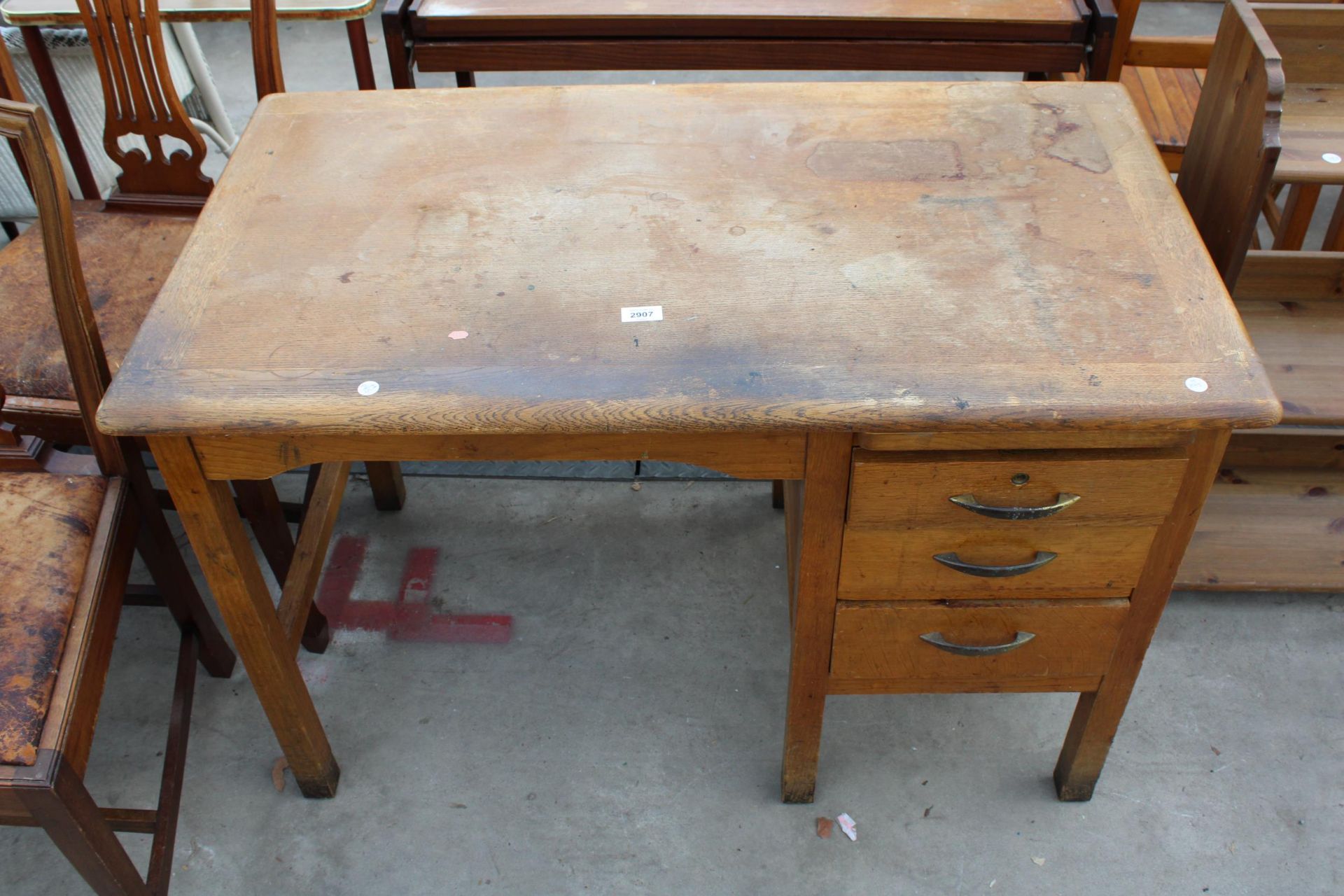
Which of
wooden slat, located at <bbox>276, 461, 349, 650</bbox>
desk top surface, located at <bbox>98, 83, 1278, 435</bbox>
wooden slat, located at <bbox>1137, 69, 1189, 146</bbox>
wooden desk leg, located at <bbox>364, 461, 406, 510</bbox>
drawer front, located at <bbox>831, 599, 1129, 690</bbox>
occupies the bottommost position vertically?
wooden desk leg, located at <bbox>364, 461, 406, 510</bbox>

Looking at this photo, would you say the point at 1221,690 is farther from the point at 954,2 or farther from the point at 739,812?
the point at 954,2

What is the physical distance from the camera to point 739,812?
186cm

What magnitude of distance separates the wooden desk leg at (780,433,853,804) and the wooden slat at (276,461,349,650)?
84 centimetres

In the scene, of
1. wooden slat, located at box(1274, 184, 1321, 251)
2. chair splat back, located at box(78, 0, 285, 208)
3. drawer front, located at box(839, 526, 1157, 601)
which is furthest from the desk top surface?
wooden slat, located at box(1274, 184, 1321, 251)

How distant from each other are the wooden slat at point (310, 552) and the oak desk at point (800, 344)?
20 millimetres

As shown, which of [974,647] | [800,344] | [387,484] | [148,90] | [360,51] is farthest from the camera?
[360,51]

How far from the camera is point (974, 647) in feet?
5.03

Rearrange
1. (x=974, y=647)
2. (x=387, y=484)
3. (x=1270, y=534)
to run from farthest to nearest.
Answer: (x=387, y=484) < (x=1270, y=534) < (x=974, y=647)

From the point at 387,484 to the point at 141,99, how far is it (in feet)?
3.09

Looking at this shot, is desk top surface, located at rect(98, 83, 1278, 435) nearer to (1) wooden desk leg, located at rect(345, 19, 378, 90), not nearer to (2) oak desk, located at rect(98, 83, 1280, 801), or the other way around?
(2) oak desk, located at rect(98, 83, 1280, 801)

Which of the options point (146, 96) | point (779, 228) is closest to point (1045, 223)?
point (779, 228)

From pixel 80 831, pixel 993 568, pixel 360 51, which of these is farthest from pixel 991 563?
pixel 360 51

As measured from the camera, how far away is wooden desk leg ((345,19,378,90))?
98.6 inches

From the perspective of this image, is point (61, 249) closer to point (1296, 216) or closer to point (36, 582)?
point (36, 582)
